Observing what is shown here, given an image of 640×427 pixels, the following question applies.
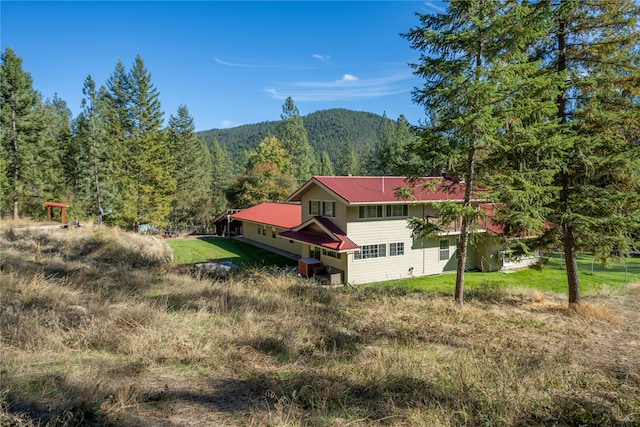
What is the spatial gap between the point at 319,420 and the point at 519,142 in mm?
10510

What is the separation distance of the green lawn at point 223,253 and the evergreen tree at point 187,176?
9.21 metres

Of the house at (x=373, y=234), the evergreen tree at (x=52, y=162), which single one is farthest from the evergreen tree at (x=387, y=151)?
the evergreen tree at (x=52, y=162)

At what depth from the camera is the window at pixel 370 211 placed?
67.3 ft

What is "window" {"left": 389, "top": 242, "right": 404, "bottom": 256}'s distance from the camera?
856 inches

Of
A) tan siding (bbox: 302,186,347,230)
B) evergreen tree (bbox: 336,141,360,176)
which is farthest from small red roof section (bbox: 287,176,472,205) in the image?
evergreen tree (bbox: 336,141,360,176)

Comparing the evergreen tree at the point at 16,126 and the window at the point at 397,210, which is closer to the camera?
the window at the point at 397,210

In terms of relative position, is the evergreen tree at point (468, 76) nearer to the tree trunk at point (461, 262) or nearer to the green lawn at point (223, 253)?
the tree trunk at point (461, 262)

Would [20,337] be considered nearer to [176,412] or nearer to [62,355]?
[62,355]

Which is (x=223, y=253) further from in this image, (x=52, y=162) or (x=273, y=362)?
(x=273, y=362)

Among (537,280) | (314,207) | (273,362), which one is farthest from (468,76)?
(537,280)

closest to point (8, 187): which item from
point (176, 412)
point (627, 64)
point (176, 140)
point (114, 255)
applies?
point (114, 255)

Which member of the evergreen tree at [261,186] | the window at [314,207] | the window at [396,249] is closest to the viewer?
the window at [396,249]

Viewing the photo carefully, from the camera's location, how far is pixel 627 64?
11211mm

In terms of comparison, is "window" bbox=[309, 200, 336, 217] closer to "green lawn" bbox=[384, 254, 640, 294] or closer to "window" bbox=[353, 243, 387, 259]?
"window" bbox=[353, 243, 387, 259]
